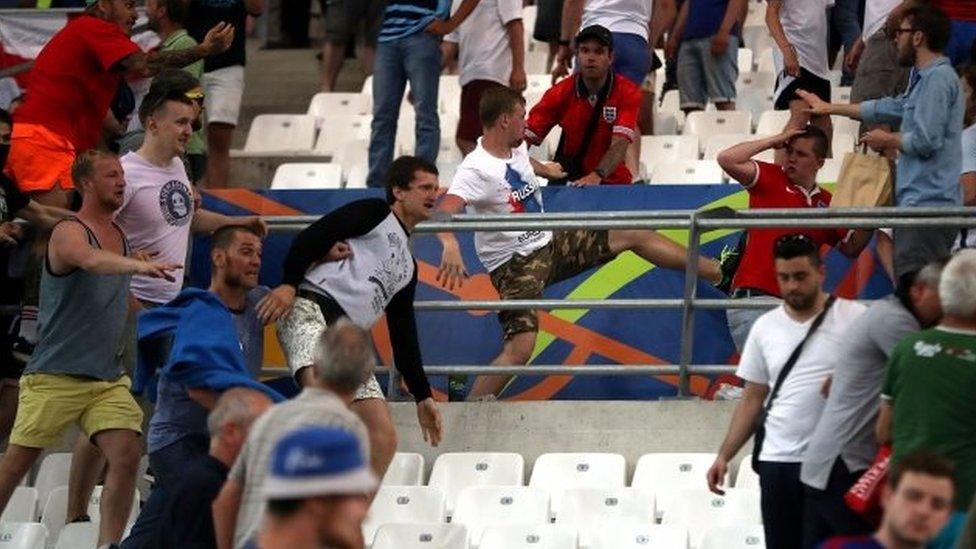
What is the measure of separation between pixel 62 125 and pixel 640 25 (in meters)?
3.28

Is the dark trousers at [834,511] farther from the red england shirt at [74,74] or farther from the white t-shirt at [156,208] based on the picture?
the red england shirt at [74,74]

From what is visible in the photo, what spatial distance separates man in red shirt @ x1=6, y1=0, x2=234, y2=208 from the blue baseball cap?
6.05 metres

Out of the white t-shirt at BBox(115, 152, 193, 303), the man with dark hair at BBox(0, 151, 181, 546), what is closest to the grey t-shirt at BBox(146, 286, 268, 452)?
the man with dark hair at BBox(0, 151, 181, 546)

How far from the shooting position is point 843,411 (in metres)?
8.82

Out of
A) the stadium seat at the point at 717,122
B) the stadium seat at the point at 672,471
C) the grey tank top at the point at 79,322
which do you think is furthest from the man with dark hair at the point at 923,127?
the stadium seat at the point at 717,122

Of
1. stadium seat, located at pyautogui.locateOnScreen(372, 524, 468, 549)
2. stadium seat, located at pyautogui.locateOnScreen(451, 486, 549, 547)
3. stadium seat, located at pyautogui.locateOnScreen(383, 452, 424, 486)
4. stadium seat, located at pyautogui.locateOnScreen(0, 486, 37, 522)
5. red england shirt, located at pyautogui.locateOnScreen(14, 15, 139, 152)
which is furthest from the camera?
red england shirt, located at pyautogui.locateOnScreen(14, 15, 139, 152)

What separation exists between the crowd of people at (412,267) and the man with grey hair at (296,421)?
0.5 inches

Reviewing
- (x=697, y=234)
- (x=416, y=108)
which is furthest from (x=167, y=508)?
(x=416, y=108)

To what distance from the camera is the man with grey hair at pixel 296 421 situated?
7402 millimetres

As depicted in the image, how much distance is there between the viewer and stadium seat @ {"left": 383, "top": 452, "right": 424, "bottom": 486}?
37.7 ft

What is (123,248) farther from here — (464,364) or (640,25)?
(640,25)

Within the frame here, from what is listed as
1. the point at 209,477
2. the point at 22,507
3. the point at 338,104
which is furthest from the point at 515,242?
the point at 338,104

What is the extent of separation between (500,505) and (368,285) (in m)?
1.21

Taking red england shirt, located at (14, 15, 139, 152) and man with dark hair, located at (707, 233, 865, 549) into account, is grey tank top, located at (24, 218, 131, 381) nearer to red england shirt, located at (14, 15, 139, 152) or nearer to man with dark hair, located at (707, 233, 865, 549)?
red england shirt, located at (14, 15, 139, 152)
